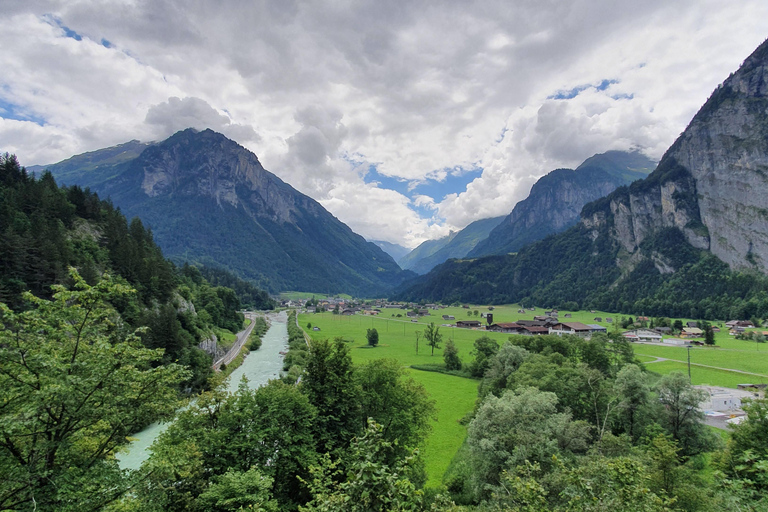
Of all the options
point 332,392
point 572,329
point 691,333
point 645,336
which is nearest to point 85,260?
point 332,392

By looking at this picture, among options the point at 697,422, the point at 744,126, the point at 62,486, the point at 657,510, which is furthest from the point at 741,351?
the point at 744,126

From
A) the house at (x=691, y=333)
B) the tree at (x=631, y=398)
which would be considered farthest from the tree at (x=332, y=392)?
the house at (x=691, y=333)

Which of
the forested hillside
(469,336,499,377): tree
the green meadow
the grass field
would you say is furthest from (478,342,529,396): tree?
the forested hillside

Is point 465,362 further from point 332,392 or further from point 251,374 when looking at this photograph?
point 332,392

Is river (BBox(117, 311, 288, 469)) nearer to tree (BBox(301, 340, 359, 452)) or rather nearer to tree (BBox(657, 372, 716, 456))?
tree (BBox(301, 340, 359, 452))

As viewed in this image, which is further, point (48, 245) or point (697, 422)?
point (48, 245)

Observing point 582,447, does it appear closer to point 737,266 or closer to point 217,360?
point 217,360

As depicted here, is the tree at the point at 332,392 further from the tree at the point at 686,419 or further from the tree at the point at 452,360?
the tree at the point at 452,360
